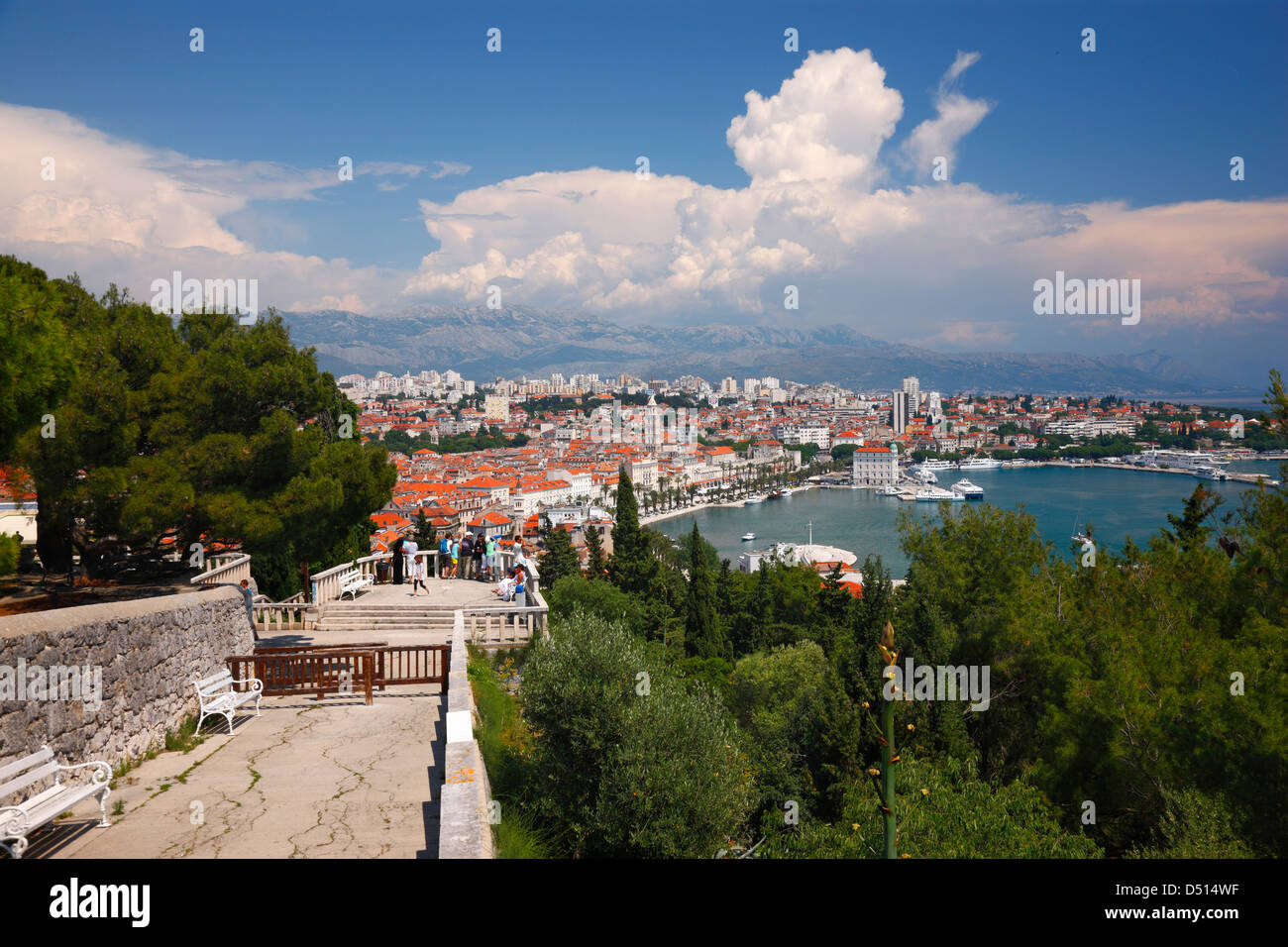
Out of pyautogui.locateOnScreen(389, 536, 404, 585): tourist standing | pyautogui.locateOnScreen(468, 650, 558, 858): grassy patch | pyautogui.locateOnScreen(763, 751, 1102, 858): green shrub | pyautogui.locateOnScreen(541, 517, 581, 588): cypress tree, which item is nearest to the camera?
pyautogui.locateOnScreen(468, 650, 558, 858): grassy patch

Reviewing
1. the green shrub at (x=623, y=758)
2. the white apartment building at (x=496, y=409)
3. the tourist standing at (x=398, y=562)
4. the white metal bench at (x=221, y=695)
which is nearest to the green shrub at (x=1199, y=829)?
the green shrub at (x=623, y=758)

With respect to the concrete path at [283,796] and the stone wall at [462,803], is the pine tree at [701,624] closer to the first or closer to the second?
the concrete path at [283,796]

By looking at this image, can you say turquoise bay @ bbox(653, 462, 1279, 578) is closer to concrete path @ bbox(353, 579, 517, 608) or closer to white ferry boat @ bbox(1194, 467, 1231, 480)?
white ferry boat @ bbox(1194, 467, 1231, 480)

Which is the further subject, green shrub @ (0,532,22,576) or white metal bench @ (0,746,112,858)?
green shrub @ (0,532,22,576)

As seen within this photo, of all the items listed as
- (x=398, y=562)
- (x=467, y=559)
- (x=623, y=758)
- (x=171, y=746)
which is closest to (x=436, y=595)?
(x=398, y=562)

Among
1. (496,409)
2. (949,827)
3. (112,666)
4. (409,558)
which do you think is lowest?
(949,827)

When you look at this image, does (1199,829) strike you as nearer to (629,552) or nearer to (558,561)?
(629,552)

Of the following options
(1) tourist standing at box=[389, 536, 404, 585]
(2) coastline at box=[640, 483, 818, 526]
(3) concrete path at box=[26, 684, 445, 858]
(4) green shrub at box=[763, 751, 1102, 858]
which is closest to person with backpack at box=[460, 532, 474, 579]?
(1) tourist standing at box=[389, 536, 404, 585]
